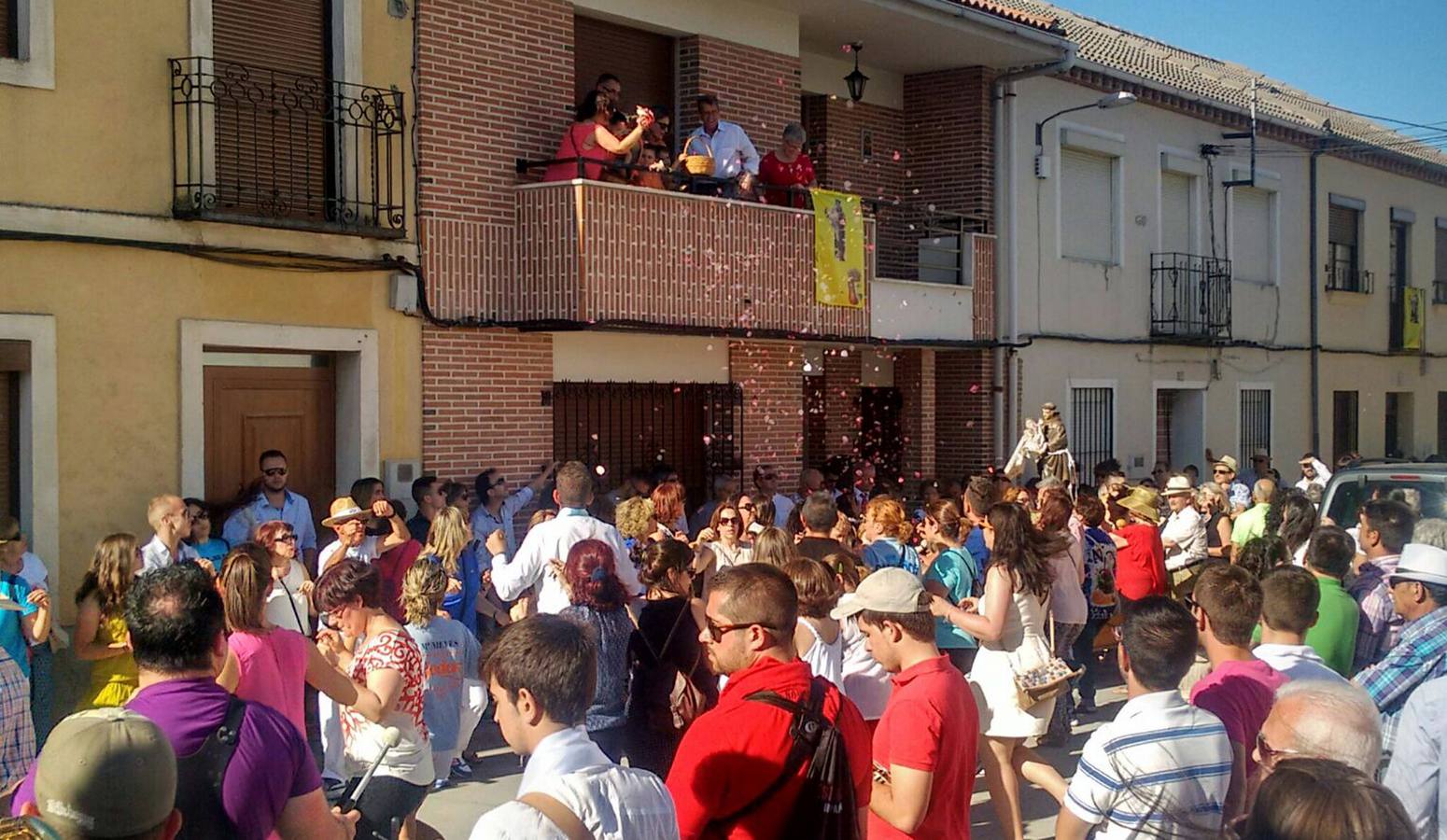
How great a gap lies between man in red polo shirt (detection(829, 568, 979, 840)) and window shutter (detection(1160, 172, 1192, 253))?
16801 mm

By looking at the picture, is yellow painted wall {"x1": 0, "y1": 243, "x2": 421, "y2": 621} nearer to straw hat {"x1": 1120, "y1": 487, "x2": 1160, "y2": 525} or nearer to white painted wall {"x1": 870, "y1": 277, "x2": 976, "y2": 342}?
straw hat {"x1": 1120, "y1": 487, "x2": 1160, "y2": 525}

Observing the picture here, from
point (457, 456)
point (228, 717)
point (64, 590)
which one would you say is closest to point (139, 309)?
point (64, 590)

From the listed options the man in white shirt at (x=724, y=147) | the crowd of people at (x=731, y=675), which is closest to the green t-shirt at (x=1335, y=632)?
the crowd of people at (x=731, y=675)

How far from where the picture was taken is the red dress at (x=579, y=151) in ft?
39.3

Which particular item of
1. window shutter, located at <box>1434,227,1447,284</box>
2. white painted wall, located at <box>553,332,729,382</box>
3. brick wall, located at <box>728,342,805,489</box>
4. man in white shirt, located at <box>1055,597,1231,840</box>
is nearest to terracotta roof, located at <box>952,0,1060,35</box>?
brick wall, located at <box>728,342,805,489</box>

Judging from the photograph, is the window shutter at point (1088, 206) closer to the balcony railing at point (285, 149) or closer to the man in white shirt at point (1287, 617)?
the balcony railing at point (285, 149)

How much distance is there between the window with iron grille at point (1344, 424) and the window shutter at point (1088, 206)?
7.90 m

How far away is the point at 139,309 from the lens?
31.4ft

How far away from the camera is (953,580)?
8.41 metres

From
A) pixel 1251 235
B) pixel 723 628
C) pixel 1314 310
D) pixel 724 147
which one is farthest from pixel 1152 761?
pixel 1314 310

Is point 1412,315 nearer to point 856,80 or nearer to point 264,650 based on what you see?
point 856,80

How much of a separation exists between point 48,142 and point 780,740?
723 cm

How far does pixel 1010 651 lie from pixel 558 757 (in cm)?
423

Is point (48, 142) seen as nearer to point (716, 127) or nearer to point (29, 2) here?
point (29, 2)
